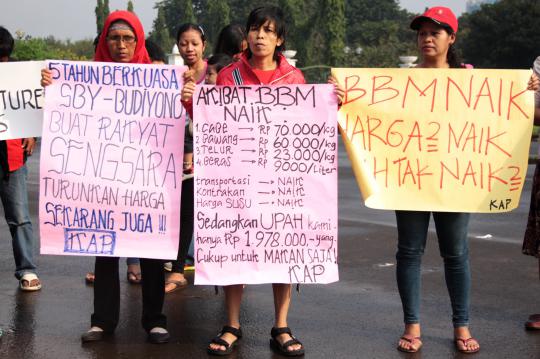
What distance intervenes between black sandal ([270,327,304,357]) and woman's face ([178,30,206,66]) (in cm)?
211

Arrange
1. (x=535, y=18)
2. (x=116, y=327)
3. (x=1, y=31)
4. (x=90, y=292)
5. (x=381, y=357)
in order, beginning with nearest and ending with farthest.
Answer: (x=381, y=357) → (x=116, y=327) → (x=1, y=31) → (x=90, y=292) → (x=535, y=18)

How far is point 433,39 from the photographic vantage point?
461cm

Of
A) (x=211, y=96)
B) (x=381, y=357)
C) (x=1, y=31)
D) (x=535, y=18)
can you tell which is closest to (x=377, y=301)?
(x=381, y=357)

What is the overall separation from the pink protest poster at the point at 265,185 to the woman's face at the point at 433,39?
55 centimetres

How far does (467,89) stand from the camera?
15.6 ft

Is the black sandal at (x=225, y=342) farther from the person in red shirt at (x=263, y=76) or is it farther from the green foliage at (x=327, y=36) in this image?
the green foliage at (x=327, y=36)

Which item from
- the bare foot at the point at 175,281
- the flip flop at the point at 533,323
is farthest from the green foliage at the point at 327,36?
the flip flop at the point at 533,323

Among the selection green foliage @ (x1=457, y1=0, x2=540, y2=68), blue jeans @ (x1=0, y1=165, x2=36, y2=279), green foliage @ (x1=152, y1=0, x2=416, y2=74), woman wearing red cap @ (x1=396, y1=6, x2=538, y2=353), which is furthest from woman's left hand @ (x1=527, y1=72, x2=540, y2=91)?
green foliage @ (x1=457, y1=0, x2=540, y2=68)

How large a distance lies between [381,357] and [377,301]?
1228mm

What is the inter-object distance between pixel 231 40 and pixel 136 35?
4.89ft

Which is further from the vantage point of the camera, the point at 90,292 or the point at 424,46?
the point at 90,292

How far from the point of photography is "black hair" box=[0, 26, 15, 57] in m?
5.75

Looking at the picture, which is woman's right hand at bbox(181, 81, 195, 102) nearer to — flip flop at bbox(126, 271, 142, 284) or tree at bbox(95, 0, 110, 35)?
flip flop at bbox(126, 271, 142, 284)

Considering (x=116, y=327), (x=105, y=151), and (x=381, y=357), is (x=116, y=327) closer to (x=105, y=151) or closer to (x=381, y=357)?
(x=105, y=151)
